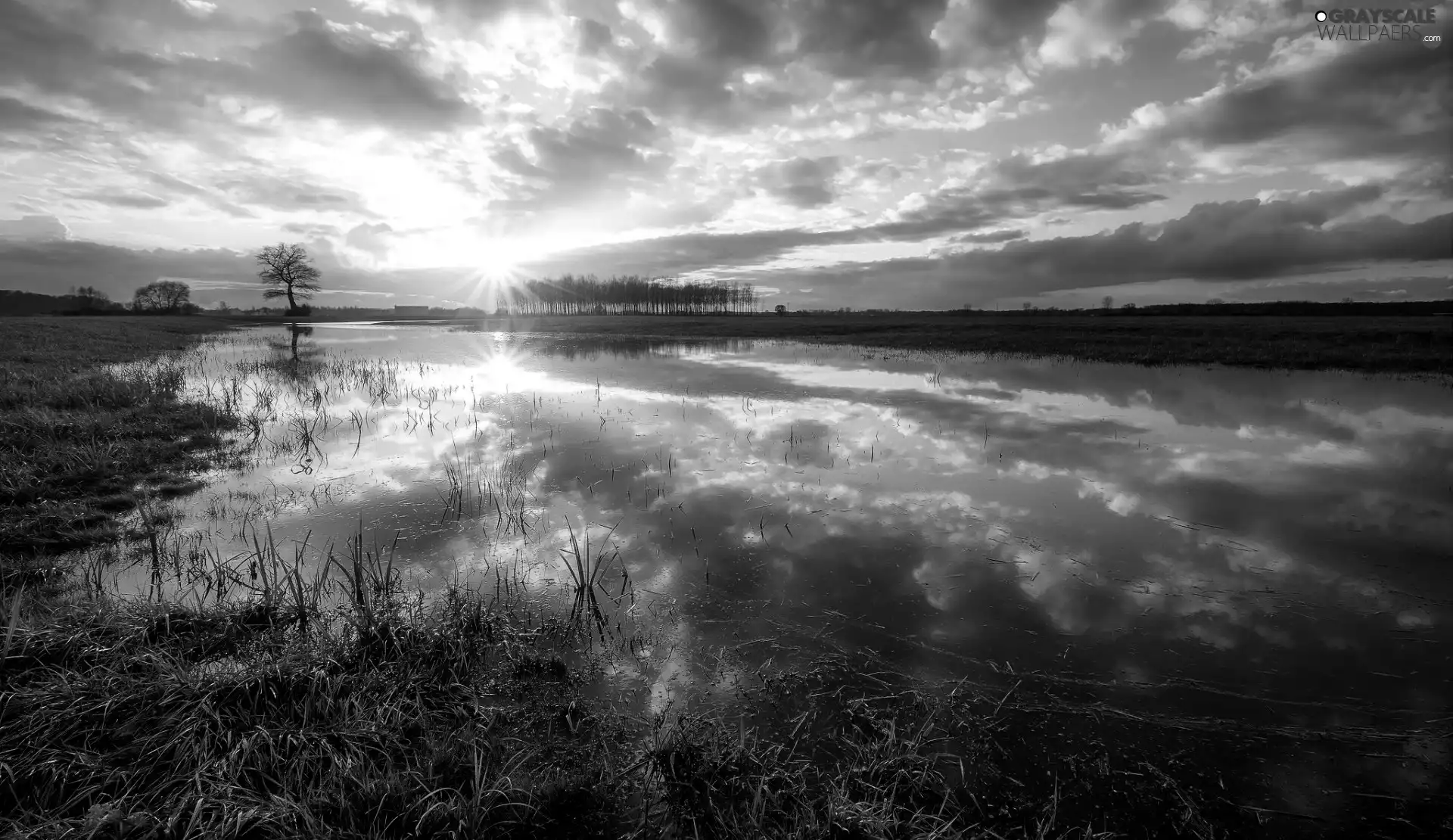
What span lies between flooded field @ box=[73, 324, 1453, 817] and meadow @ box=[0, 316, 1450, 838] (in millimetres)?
71

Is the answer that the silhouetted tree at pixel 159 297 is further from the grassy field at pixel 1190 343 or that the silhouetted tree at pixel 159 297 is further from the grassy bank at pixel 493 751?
the grassy bank at pixel 493 751

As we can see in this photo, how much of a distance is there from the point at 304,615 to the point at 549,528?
126 inches

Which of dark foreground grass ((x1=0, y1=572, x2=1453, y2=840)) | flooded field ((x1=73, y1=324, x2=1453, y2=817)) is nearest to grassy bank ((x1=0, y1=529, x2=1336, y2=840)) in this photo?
dark foreground grass ((x1=0, y1=572, x2=1453, y2=840))

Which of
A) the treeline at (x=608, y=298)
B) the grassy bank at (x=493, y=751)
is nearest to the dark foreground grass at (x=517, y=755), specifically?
the grassy bank at (x=493, y=751)

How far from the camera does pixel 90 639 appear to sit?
4906 millimetres

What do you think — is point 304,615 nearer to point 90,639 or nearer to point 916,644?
point 90,639

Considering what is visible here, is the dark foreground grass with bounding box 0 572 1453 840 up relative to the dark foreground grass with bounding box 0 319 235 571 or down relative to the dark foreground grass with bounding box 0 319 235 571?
down

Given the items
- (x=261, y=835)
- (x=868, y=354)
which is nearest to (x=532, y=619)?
(x=261, y=835)

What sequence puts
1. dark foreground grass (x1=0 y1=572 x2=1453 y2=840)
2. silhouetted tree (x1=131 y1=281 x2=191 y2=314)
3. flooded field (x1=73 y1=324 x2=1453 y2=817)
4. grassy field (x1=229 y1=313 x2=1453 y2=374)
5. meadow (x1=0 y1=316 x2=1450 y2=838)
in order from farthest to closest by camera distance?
silhouetted tree (x1=131 y1=281 x2=191 y2=314) → grassy field (x1=229 y1=313 x2=1453 y2=374) → flooded field (x1=73 y1=324 x2=1453 y2=817) → meadow (x1=0 y1=316 x2=1450 y2=838) → dark foreground grass (x1=0 y1=572 x2=1453 y2=840)

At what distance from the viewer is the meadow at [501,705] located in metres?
3.64

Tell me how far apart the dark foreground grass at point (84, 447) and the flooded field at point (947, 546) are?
31.2 inches

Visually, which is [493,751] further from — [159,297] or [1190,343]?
[159,297]

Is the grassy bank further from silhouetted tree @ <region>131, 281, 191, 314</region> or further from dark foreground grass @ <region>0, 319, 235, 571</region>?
silhouetted tree @ <region>131, 281, 191, 314</region>

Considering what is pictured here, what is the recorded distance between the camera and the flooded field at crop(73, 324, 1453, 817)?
5.02m
